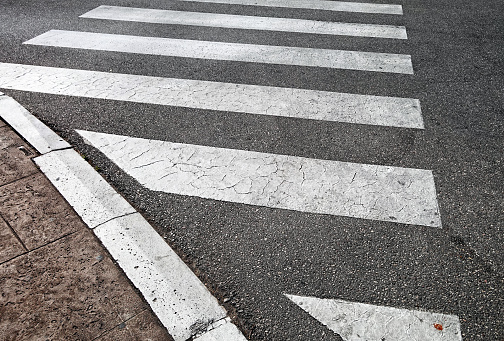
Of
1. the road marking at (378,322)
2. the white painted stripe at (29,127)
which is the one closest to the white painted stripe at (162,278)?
the road marking at (378,322)

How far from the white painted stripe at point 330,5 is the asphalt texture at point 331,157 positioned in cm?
33

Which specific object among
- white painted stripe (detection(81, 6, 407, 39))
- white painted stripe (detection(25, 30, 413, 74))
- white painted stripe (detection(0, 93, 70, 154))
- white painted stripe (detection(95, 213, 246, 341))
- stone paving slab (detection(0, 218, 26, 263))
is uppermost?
white painted stripe (detection(81, 6, 407, 39))

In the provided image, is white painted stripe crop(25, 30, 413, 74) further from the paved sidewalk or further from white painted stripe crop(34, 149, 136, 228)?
the paved sidewalk

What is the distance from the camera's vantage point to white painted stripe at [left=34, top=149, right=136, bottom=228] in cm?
354

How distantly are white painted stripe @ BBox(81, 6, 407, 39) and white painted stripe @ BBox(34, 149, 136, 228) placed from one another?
3.96 meters

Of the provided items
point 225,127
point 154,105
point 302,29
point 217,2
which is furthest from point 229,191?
point 217,2

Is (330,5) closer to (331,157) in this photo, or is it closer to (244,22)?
(244,22)

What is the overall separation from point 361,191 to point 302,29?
13.2 feet

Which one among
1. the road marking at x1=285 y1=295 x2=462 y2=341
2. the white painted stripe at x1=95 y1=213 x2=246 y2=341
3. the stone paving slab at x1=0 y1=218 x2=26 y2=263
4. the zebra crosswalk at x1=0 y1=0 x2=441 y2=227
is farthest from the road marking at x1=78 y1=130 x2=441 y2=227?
the stone paving slab at x1=0 y1=218 x2=26 y2=263

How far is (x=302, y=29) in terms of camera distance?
704cm

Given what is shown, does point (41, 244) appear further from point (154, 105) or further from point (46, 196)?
point (154, 105)

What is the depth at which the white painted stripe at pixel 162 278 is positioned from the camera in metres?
2.75

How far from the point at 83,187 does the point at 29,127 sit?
4.20ft

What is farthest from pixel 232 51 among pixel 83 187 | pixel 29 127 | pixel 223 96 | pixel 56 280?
pixel 56 280
